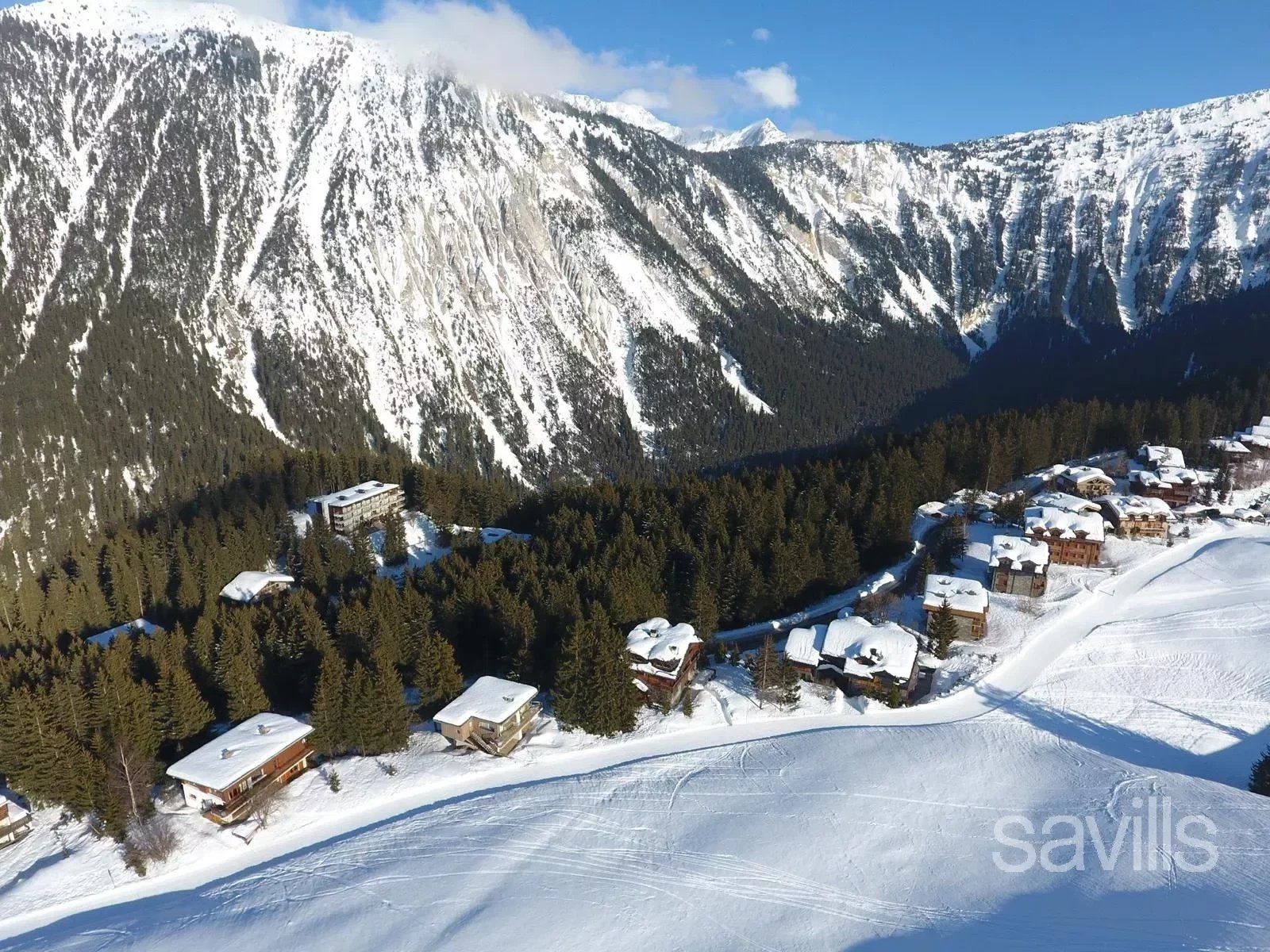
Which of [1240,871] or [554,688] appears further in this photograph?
[554,688]

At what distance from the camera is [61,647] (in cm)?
6419

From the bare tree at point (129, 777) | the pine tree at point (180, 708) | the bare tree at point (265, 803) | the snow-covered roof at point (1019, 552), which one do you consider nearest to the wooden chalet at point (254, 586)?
the pine tree at point (180, 708)

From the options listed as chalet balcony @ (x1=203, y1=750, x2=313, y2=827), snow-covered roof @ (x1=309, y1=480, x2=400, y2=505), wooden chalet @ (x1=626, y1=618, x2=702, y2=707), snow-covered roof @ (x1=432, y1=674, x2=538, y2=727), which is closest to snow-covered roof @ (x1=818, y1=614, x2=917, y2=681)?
wooden chalet @ (x1=626, y1=618, x2=702, y2=707)

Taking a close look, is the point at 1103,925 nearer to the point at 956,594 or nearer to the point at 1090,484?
the point at 956,594

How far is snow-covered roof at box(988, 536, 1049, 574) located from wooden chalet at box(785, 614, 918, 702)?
16246 mm

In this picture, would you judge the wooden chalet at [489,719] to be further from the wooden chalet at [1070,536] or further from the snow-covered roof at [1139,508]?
the snow-covered roof at [1139,508]

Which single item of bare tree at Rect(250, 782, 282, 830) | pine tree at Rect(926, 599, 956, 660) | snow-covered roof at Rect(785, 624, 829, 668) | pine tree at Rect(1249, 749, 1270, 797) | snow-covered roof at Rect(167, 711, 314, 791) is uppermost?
snow-covered roof at Rect(167, 711, 314, 791)

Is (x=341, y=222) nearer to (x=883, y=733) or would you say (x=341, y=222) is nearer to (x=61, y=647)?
(x=61, y=647)

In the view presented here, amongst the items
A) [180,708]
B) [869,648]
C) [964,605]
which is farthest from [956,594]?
[180,708]

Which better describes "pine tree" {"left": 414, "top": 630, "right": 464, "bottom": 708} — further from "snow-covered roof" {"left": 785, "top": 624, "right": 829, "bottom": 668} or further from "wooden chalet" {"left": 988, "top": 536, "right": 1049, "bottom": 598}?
"wooden chalet" {"left": 988, "top": 536, "right": 1049, "bottom": 598}

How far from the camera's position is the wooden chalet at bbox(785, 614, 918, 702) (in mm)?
50375

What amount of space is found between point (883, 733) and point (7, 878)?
1882 inches

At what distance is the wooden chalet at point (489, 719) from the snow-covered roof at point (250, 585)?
3265 cm

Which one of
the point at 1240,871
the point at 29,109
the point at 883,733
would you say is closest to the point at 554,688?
the point at 883,733
